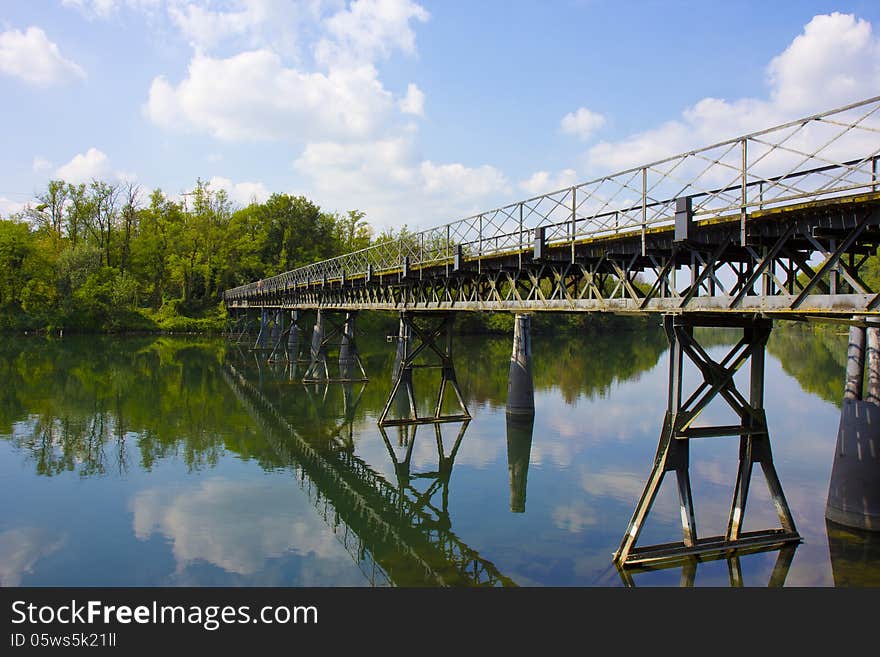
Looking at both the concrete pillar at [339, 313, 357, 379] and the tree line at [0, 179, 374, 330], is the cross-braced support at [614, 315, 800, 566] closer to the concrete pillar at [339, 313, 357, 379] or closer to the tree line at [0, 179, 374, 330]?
the concrete pillar at [339, 313, 357, 379]

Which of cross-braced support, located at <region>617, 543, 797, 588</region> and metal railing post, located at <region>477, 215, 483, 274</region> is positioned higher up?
metal railing post, located at <region>477, 215, 483, 274</region>

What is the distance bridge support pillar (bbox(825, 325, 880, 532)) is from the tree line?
72.7m

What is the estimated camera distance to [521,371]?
2466 centimetres

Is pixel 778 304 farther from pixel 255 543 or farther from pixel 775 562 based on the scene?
pixel 255 543

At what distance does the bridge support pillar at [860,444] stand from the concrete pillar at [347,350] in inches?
1089

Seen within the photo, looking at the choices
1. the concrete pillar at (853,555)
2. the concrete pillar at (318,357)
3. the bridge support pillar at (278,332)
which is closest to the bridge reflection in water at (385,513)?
the concrete pillar at (853,555)

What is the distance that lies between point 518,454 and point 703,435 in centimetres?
984

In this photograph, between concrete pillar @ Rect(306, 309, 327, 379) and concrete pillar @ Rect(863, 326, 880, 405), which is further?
concrete pillar @ Rect(306, 309, 327, 379)

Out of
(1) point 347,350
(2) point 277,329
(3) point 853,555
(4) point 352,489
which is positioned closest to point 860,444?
(3) point 853,555

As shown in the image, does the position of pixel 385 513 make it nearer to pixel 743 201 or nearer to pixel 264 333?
pixel 743 201

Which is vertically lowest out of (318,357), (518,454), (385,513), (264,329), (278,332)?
(385,513)

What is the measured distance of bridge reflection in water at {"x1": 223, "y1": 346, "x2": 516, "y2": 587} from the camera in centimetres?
1161

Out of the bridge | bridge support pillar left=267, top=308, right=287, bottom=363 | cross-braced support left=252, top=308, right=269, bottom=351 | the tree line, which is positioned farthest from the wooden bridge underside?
Answer: the tree line

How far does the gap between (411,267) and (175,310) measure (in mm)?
64086
